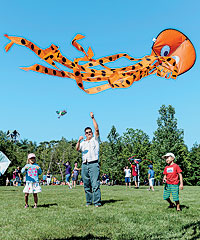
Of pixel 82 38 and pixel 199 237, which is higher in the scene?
pixel 82 38

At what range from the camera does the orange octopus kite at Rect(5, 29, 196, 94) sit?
150 inches

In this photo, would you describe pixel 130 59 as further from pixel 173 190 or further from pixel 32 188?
pixel 32 188

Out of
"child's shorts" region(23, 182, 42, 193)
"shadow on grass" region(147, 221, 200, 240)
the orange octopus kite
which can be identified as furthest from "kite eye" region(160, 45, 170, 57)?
"child's shorts" region(23, 182, 42, 193)

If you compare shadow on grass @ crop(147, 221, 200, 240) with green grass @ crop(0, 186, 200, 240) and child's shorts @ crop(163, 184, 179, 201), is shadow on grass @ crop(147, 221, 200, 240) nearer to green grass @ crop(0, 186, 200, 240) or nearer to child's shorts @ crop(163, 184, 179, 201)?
green grass @ crop(0, 186, 200, 240)

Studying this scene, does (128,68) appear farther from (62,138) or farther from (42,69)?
(62,138)

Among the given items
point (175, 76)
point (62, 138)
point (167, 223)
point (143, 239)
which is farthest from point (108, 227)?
point (62, 138)

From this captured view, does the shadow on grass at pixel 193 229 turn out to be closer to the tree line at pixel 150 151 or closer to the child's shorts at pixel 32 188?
the child's shorts at pixel 32 188

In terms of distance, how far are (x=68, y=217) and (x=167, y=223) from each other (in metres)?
2.30

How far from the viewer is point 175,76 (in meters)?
4.73

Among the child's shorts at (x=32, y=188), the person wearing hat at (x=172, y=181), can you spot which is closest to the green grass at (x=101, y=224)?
the person wearing hat at (x=172, y=181)

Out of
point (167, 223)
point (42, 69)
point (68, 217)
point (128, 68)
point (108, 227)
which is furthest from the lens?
point (68, 217)

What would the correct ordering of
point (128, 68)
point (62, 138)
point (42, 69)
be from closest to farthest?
point (42, 69), point (128, 68), point (62, 138)

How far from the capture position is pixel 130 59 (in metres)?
4.34

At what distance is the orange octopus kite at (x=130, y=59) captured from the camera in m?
3.82
